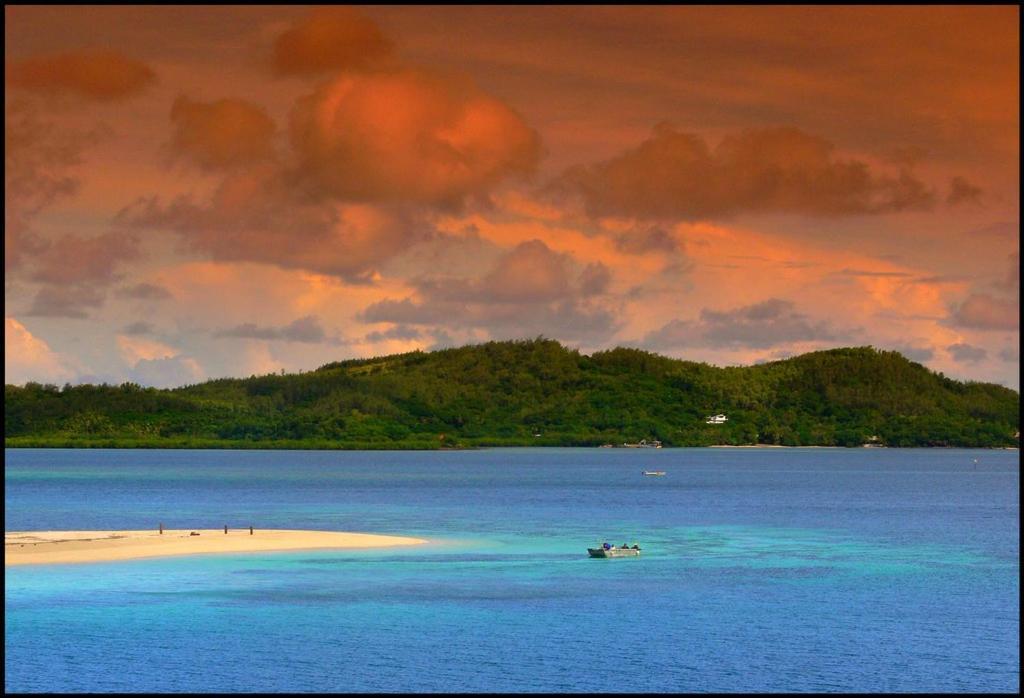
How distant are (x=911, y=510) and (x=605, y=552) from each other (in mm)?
82055

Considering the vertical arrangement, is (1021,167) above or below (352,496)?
above

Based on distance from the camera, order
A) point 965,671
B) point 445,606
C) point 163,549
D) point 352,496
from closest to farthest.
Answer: point 965,671, point 445,606, point 163,549, point 352,496

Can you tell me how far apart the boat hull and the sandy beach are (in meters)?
17.2

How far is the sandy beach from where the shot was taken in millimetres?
92250

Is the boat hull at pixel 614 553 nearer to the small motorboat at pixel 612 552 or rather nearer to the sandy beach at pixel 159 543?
the small motorboat at pixel 612 552

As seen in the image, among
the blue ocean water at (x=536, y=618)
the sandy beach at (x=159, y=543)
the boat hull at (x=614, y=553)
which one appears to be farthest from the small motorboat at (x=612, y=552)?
the sandy beach at (x=159, y=543)

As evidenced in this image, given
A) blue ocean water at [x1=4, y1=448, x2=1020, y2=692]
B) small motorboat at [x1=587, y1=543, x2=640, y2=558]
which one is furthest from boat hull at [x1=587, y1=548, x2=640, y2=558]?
blue ocean water at [x1=4, y1=448, x2=1020, y2=692]

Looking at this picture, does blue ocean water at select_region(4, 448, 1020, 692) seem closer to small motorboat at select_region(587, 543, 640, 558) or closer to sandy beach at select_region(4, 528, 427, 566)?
small motorboat at select_region(587, 543, 640, 558)

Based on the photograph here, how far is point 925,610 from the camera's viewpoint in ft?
246

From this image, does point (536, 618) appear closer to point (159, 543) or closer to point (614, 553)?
point (614, 553)

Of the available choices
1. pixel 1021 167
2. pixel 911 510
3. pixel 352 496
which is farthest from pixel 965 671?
pixel 352 496

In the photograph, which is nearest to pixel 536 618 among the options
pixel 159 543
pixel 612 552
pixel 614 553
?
pixel 612 552

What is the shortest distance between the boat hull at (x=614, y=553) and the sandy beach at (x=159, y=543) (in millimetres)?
17191

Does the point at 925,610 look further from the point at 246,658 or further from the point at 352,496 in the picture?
the point at 352,496
